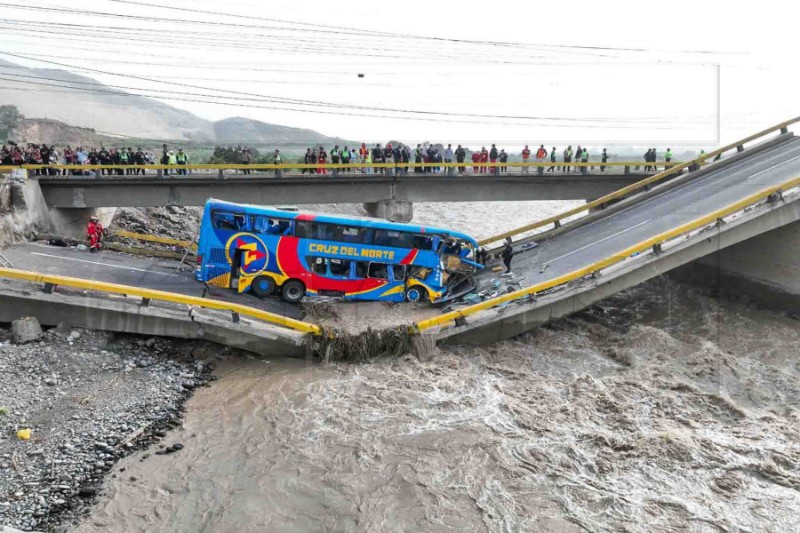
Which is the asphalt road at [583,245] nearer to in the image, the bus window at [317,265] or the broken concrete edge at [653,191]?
the broken concrete edge at [653,191]

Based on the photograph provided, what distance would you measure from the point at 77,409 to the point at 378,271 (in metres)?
9.39

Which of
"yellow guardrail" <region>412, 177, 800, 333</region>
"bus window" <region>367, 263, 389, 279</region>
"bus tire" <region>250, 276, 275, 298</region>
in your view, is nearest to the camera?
"yellow guardrail" <region>412, 177, 800, 333</region>

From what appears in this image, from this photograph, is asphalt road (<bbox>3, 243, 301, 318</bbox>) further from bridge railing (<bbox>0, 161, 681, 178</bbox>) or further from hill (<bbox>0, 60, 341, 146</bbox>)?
hill (<bbox>0, 60, 341, 146</bbox>)

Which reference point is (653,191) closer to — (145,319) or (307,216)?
(307,216)

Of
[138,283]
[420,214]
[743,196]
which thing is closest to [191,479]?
[138,283]

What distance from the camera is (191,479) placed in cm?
993

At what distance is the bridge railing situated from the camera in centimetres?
2270

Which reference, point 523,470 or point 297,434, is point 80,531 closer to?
point 297,434

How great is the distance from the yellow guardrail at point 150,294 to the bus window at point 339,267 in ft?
10.6

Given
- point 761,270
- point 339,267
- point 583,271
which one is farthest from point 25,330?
point 761,270

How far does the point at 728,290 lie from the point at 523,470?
15.7m

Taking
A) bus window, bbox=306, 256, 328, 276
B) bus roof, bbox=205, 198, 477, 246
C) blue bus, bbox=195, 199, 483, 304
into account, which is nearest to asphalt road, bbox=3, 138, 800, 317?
blue bus, bbox=195, 199, 483, 304

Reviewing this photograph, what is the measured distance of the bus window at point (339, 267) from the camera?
59.7 ft

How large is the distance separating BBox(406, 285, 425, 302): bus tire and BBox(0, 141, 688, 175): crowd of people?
7920 mm
